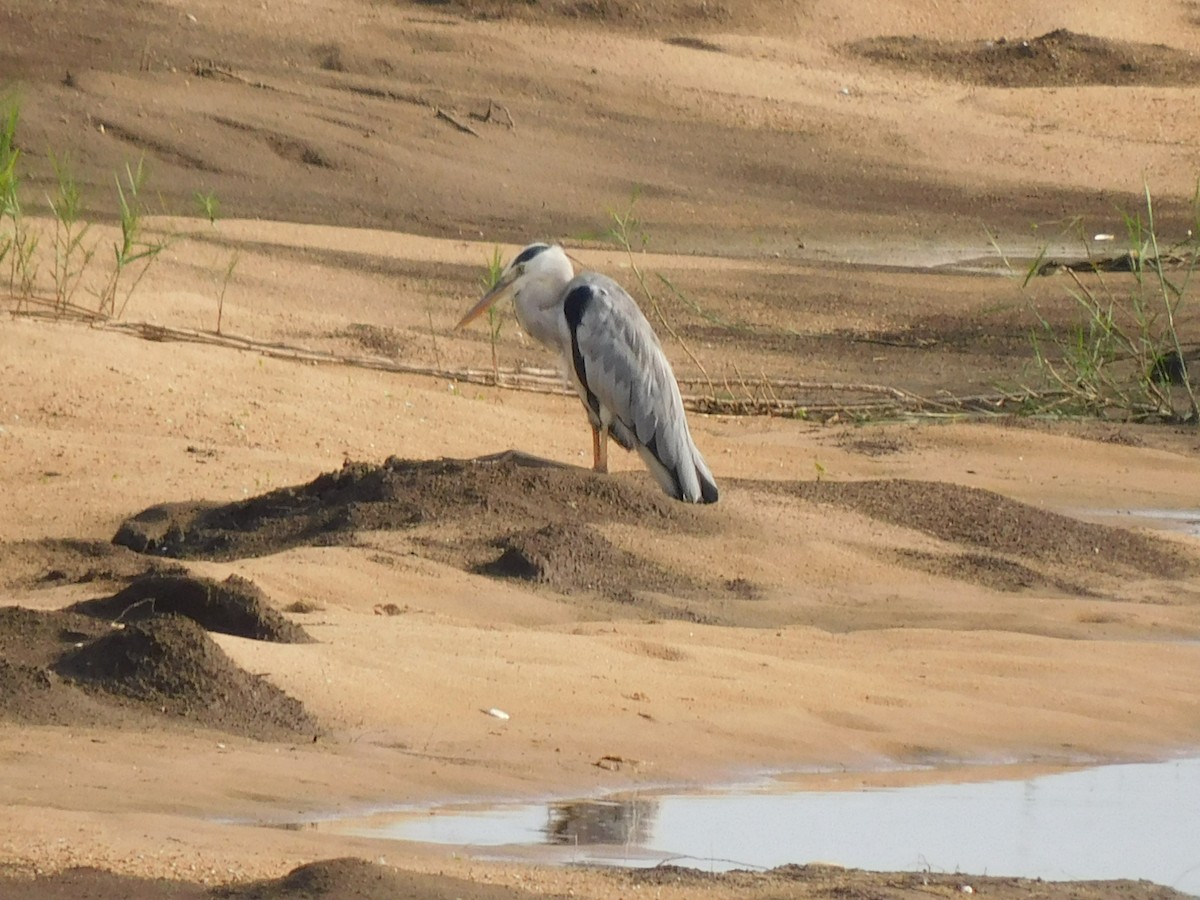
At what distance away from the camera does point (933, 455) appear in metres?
11.3

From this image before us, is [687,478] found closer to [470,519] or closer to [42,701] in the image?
[470,519]

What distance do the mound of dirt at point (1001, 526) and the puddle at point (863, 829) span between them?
3.00 metres

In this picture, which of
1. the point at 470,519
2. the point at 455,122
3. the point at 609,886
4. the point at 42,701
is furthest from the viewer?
the point at 455,122

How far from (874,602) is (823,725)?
1856mm

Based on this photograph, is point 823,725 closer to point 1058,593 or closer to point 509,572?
point 509,572

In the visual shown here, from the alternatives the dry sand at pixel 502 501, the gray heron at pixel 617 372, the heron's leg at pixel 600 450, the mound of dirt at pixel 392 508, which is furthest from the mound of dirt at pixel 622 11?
the mound of dirt at pixel 392 508

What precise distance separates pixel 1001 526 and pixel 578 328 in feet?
6.26

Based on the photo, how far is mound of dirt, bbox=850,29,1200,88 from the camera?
27.6 metres

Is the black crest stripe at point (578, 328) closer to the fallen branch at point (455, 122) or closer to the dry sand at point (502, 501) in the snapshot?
the dry sand at point (502, 501)

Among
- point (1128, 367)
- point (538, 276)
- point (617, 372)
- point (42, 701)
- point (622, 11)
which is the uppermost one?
point (622, 11)

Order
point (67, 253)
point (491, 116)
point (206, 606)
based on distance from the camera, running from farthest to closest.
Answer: point (491, 116), point (67, 253), point (206, 606)

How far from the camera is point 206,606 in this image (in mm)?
6320

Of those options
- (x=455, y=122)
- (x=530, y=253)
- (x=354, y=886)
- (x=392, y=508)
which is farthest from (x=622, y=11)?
(x=354, y=886)

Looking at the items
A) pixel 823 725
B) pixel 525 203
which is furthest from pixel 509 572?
pixel 525 203
